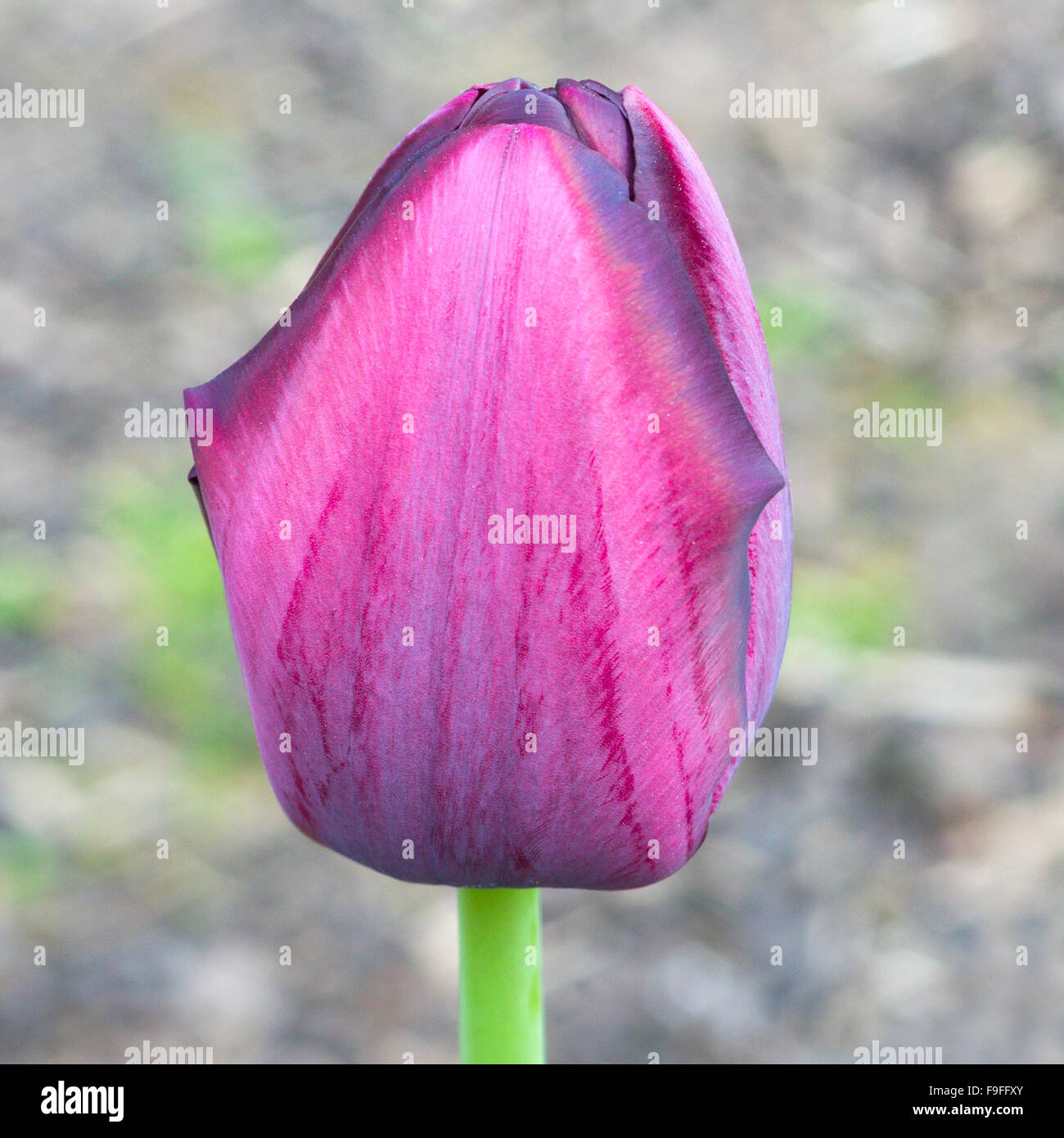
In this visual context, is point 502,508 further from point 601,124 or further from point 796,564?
point 796,564

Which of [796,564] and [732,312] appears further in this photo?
[796,564]

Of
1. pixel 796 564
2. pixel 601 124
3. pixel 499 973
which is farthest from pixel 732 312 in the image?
pixel 796 564

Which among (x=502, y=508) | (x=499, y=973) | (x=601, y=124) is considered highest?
(x=601, y=124)

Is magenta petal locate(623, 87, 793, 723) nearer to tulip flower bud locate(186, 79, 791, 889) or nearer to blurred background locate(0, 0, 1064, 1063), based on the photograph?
tulip flower bud locate(186, 79, 791, 889)

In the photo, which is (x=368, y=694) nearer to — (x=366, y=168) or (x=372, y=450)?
(x=372, y=450)

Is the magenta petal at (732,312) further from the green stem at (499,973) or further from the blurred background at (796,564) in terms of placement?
the blurred background at (796,564)

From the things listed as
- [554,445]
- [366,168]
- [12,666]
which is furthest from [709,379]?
[366,168]

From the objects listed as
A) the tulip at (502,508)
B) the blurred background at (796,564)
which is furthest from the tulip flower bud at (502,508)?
the blurred background at (796,564)
